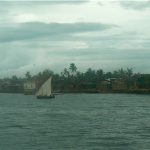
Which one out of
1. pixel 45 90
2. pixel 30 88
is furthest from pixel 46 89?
pixel 30 88

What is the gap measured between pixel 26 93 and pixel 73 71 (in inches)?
1173

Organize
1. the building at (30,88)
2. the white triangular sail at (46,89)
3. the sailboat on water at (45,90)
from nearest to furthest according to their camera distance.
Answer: the white triangular sail at (46,89)
the sailboat on water at (45,90)
the building at (30,88)

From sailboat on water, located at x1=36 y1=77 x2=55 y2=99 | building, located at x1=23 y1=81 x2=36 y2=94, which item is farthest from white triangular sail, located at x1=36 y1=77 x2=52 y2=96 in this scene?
building, located at x1=23 y1=81 x2=36 y2=94

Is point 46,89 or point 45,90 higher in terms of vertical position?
point 46,89

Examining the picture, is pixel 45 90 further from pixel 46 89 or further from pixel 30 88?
pixel 30 88

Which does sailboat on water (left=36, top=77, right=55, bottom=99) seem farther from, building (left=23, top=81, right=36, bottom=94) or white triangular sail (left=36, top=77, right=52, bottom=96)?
building (left=23, top=81, right=36, bottom=94)

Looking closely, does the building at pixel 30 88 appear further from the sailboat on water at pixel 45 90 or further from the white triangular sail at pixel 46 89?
the white triangular sail at pixel 46 89

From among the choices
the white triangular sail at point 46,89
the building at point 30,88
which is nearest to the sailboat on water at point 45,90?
the white triangular sail at point 46,89

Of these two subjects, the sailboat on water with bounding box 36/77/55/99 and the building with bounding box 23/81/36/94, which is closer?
the sailboat on water with bounding box 36/77/55/99

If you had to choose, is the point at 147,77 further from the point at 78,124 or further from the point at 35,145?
the point at 35,145

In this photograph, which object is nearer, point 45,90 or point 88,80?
point 45,90

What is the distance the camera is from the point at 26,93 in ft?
452

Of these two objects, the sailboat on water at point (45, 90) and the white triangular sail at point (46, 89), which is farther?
the sailboat on water at point (45, 90)

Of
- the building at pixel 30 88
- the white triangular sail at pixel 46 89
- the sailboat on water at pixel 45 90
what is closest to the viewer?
the white triangular sail at pixel 46 89
